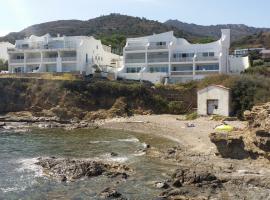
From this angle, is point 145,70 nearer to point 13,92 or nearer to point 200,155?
point 13,92

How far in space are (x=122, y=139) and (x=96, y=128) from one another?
1034 centimetres

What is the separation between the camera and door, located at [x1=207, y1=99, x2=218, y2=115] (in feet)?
212

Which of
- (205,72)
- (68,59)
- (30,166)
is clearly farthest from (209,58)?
(30,166)

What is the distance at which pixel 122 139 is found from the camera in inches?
2085

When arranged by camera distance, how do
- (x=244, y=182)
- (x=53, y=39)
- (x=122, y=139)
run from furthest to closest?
(x=53, y=39), (x=122, y=139), (x=244, y=182)

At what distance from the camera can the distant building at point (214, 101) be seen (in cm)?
6362

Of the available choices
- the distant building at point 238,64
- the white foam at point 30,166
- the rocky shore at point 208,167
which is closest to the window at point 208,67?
the distant building at point 238,64

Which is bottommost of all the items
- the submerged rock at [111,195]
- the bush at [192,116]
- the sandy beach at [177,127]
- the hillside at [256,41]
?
the submerged rock at [111,195]

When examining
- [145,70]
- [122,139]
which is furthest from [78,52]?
[122,139]

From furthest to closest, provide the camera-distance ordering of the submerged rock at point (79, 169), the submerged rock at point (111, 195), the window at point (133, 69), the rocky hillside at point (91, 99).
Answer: the window at point (133, 69), the rocky hillside at point (91, 99), the submerged rock at point (79, 169), the submerged rock at point (111, 195)

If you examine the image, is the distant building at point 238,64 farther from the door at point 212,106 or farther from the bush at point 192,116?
the bush at point 192,116

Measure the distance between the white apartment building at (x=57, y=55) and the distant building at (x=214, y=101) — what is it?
27.5 metres

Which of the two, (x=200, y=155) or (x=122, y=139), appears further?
(x=122, y=139)

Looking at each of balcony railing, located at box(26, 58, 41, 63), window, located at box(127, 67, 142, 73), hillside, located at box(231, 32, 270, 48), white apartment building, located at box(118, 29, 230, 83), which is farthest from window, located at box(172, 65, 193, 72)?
hillside, located at box(231, 32, 270, 48)
